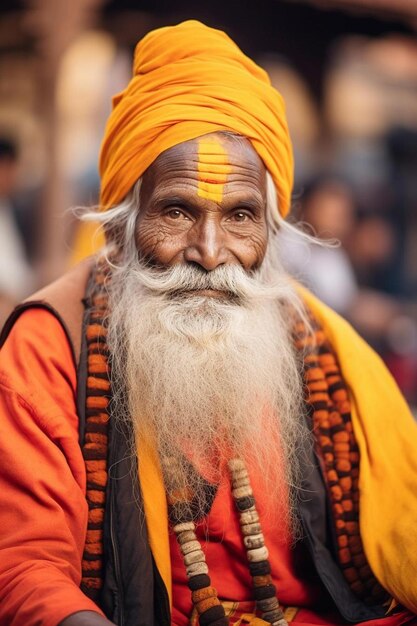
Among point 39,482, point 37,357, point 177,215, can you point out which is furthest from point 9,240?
point 39,482

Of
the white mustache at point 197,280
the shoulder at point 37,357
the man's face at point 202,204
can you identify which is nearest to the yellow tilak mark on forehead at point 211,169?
the man's face at point 202,204

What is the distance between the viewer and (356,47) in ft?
38.3

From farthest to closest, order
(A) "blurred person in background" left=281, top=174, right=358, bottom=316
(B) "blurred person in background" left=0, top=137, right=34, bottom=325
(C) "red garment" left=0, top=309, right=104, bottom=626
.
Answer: (A) "blurred person in background" left=281, top=174, right=358, bottom=316, (B) "blurred person in background" left=0, top=137, right=34, bottom=325, (C) "red garment" left=0, top=309, right=104, bottom=626

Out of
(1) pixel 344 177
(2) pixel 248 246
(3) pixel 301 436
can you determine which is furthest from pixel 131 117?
(1) pixel 344 177

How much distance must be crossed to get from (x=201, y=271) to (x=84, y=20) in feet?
16.5

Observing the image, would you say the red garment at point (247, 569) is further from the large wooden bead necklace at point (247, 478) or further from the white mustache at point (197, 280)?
the white mustache at point (197, 280)

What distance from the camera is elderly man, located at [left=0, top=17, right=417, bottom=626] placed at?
8.41 feet

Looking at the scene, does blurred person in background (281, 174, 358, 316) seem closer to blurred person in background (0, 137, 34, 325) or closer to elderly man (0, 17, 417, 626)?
blurred person in background (0, 137, 34, 325)

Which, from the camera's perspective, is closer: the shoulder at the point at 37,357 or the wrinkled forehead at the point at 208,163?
the shoulder at the point at 37,357

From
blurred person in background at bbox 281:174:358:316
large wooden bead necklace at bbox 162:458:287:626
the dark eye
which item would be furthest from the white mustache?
blurred person in background at bbox 281:174:358:316

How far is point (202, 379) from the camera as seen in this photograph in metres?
2.76

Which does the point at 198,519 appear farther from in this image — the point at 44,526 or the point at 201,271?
the point at 201,271

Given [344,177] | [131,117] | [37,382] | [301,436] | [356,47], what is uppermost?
[356,47]

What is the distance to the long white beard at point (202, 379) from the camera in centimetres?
273
